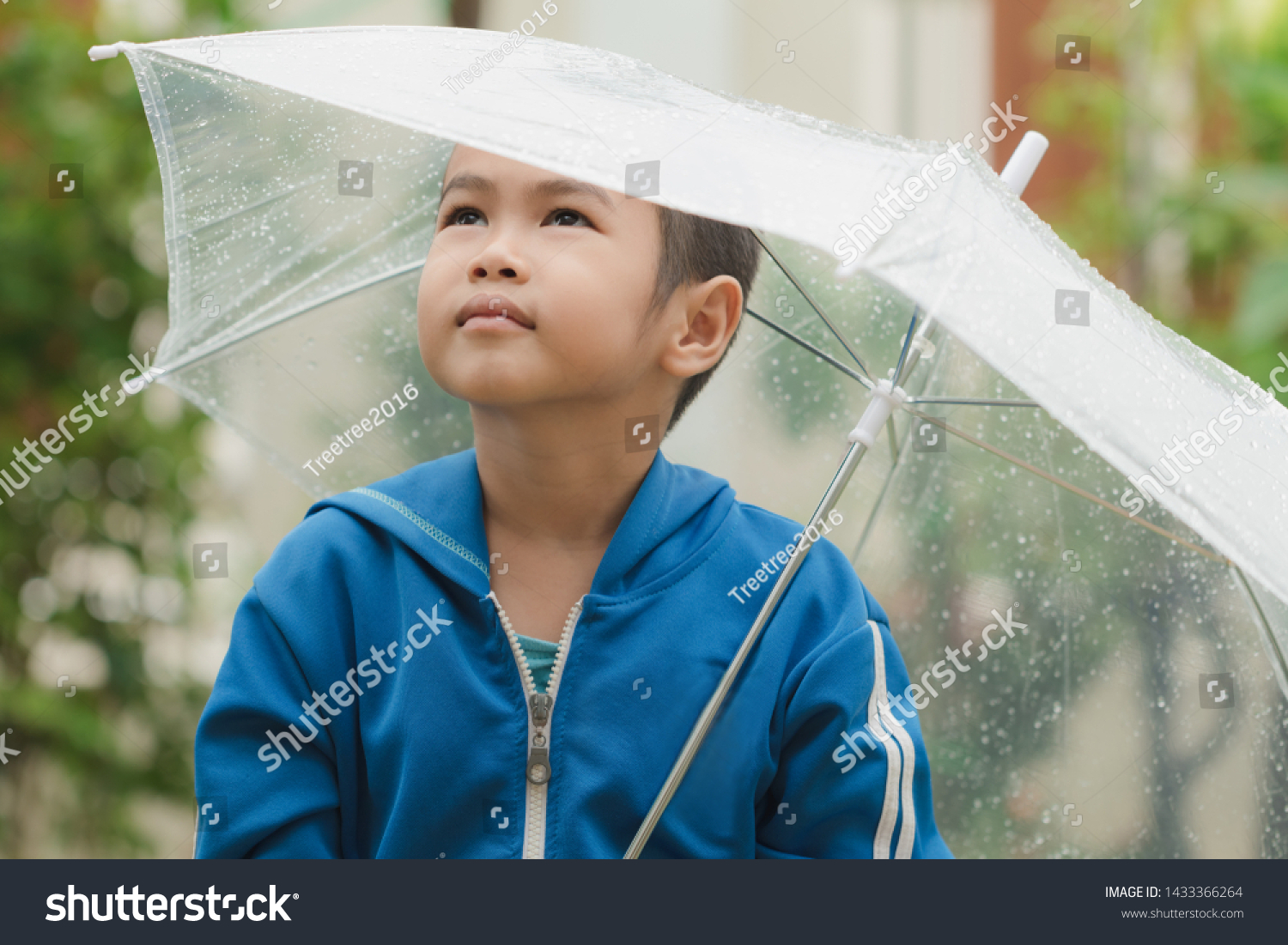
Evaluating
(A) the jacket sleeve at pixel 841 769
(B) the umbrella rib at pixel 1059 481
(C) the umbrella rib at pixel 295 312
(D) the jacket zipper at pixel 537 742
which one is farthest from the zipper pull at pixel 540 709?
(C) the umbrella rib at pixel 295 312

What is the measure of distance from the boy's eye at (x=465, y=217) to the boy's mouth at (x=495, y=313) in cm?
12

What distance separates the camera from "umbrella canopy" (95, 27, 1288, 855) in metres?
0.90

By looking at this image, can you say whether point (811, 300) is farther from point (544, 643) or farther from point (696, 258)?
point (544, 643)

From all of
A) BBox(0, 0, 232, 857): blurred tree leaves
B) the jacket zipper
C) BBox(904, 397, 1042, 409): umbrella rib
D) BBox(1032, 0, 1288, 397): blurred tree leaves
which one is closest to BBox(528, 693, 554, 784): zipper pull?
the jacket zipper

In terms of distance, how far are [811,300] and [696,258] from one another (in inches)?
6.0

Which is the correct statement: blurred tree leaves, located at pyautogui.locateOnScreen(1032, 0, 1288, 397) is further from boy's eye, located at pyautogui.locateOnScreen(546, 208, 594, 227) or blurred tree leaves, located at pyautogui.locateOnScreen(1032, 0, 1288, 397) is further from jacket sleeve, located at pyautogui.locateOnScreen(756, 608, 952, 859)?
boy's eye, located at pyautogui.locateOnScreen(546, 208, 594, 227)

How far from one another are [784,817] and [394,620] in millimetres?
Result: 451

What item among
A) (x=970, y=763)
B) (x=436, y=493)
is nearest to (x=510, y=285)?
(x=436, y=493)

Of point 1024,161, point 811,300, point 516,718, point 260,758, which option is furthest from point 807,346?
point 260,758

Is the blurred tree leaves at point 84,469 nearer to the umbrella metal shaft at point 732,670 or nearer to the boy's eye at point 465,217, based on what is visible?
the boy's eye at point 465,217

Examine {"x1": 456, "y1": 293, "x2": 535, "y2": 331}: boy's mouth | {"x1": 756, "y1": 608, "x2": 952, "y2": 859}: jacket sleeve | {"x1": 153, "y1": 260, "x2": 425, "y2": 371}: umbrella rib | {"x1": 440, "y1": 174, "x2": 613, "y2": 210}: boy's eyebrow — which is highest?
{"x1": 153, "y1": 260, "x2": 425, "y2": 371}: umbrella rib

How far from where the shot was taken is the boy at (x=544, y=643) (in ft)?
3.81

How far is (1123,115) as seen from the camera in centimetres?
341

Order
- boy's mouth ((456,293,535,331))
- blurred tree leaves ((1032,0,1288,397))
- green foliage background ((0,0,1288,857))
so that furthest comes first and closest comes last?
blurred tree leaves ((1032,0,1288,397))
green foliage background ((0,0,1288,857))
boy's mouth ((456,293,535,331))
